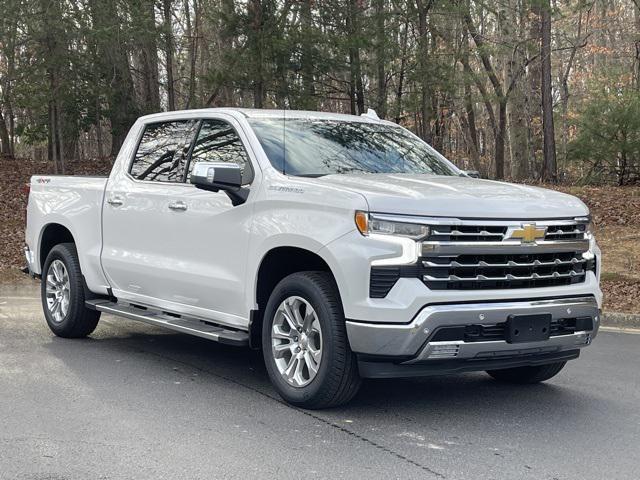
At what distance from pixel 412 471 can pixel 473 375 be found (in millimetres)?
2640

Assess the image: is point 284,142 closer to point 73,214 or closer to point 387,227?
point 387,227

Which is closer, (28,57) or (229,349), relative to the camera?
(229,349)

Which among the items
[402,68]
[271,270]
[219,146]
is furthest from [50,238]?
[402,68]

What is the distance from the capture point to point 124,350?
7836 mm

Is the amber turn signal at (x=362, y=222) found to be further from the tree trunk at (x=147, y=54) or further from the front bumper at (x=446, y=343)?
the tree trunk at (x=147, y=54)

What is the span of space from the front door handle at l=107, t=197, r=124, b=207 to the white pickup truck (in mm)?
16

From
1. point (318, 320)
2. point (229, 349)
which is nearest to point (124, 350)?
point (229, 349)

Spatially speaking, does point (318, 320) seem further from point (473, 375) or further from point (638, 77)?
point (638, 77)

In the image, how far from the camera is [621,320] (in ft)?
31.9

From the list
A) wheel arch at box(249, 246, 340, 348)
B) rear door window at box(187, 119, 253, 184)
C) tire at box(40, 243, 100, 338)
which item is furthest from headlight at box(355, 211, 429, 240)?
tire at box(40, 243, 100, 338)

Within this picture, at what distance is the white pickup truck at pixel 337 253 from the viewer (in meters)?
5.20

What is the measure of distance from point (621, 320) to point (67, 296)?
599 cm

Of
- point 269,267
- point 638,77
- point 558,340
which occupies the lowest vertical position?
point 558,340

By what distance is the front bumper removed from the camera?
5125mm
